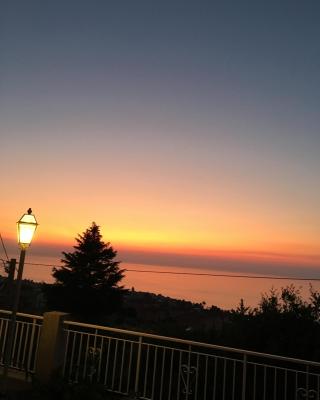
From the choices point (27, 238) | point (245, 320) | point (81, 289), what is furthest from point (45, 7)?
point (81, 289)

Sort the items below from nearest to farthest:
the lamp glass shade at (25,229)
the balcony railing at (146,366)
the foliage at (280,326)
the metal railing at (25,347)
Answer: the balcony railing at (146,366) → the lamp glass shade at (25,229) → the metal railing at (25,347) → the foliage at (280,326)

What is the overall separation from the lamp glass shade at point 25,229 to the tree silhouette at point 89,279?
54076mm

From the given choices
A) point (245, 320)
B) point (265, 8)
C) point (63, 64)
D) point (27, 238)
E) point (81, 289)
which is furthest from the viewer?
point (81, 289)

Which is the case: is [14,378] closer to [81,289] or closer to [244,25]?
[244,25]

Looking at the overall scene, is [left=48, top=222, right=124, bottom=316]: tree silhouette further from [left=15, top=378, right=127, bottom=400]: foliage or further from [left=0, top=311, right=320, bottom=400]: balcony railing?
[left=15, top=378, right=127, bottom=400]: foliage

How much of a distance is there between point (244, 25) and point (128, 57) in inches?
122

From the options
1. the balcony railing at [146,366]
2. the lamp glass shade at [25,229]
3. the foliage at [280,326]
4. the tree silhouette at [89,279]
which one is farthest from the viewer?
the tree silhouette at [89,279]

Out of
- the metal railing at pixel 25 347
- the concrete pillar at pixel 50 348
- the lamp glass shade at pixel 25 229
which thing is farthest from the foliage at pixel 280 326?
the lamp glass shade at pixel 25 229

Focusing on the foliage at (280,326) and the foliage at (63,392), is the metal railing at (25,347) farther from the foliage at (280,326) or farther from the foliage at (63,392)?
the foliage at (280,326)

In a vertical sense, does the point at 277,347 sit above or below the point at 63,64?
Answer: below

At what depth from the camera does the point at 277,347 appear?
40.3 feet

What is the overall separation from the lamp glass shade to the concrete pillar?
137 centimetres

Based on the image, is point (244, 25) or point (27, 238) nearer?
point (27, 238)

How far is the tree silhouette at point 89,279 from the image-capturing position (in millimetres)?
61450
